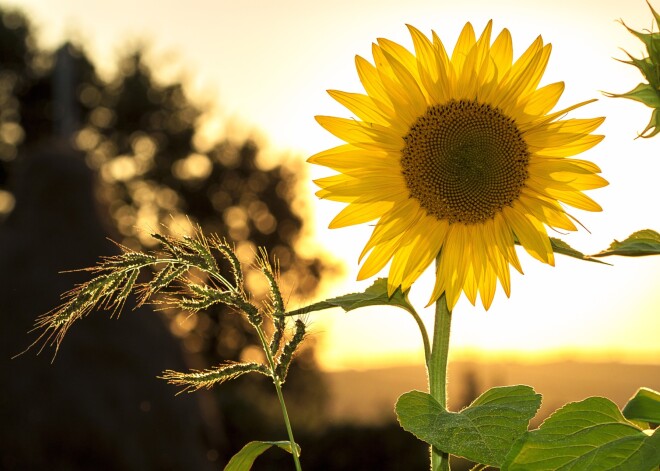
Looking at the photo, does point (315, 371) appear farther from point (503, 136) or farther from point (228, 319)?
point (503, 136)

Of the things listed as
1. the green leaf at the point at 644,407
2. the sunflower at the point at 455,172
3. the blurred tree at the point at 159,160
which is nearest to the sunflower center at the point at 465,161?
the sunflower at the point at 455,172

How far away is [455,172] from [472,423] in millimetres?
649

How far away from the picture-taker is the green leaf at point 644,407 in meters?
1.62

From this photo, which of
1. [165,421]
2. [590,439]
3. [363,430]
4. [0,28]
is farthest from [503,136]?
[0,28]

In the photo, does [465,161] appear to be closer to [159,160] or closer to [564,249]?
[564,249]

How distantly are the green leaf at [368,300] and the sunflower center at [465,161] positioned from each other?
0.24m

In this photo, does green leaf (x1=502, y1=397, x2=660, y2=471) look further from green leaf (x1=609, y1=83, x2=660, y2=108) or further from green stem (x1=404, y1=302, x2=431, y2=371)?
green leaf (x1=609, y1=83, x2=660, y2=108)

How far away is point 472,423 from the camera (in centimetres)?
153

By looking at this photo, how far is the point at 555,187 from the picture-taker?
6.23 feet

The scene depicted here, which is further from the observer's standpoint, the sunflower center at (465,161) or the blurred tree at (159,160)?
the blurred tree at (159,160)

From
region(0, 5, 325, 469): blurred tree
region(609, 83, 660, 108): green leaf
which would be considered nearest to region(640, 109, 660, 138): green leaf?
region(609, 83, 660, 108): green leaf

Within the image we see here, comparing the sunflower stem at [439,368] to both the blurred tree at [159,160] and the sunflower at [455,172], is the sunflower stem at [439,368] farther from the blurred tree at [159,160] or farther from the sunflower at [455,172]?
the blurred tree at [159,160]

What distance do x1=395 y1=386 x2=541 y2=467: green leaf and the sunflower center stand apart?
486mm

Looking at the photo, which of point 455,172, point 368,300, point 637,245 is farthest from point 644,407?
point 455,172
